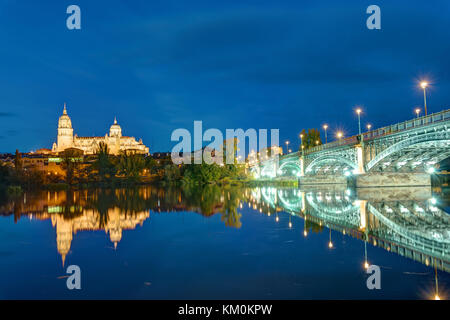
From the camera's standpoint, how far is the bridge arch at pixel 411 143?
110 ft

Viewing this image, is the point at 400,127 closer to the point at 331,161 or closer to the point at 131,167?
the point at 331,161

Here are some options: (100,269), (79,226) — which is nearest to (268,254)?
(100,269)

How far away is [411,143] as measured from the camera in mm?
38125

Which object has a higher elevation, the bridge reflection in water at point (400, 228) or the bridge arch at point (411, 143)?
the bridge arch at point (411, 143)

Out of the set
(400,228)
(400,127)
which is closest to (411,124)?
(400,127)

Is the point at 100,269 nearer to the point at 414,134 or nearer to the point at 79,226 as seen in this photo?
the point at 79,226

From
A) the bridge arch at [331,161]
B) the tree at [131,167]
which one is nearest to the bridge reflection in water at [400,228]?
the bridge arch at [331,161]

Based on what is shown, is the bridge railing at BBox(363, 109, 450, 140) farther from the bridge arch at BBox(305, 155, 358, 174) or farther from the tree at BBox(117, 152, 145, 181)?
the tree at BBox(117, 152, 145, 181)

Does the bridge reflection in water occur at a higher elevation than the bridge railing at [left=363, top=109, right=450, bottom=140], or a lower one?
lower

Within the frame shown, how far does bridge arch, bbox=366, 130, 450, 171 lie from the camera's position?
3359cm

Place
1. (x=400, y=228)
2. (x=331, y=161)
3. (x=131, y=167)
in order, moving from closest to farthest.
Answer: (x=400, y=228), (x=331, y=161), (x=131, y=167)

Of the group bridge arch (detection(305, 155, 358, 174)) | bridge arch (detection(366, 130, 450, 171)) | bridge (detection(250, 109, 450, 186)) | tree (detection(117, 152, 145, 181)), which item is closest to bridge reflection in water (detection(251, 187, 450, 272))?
bridge arch (detection(366, 130, 450, 171))

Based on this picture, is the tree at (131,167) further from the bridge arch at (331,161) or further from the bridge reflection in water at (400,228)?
the bridge reflection in water at (400,228)

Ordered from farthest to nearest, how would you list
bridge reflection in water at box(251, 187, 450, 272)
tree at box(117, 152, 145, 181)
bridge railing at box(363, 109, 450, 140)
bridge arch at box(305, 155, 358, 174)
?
tree at box(117, 152, 145, 181), bridge arch at box(305, 155, 358, 174), bridge railing at box(363, 109, 450, 140), bridge reflection in water at box(251, 187, 450, 272)
